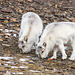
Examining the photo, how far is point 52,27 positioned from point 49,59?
4.30ft

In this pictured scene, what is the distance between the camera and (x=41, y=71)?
819 centimetres

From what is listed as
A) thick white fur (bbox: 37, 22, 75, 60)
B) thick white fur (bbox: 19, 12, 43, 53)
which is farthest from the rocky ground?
thick white fur (bbox: 37, 22, 75, 60)

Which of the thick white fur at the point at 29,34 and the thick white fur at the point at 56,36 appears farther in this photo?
the thick white fur at the point at 29,34

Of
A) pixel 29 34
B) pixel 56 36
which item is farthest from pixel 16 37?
pixel 56 36

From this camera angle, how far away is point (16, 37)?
44.2 feet

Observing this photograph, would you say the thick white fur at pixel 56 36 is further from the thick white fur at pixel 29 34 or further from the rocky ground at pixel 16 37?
the thick white fur at pixel 29 34

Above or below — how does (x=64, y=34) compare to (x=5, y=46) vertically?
above

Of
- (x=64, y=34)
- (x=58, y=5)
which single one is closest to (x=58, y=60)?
(x=64, y=34)

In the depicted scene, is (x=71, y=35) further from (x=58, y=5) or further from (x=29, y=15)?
(x=58, y=5)

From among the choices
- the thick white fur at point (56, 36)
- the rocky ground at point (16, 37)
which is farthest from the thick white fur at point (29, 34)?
the thick white fur at point (56, 36)

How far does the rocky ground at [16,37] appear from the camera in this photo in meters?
8.34

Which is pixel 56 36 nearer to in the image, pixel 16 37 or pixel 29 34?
pixel 29 34

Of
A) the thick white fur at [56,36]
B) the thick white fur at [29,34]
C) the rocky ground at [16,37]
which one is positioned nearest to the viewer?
the rocky ground at [16,37]

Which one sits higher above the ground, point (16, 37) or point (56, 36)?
point (56, 36)
